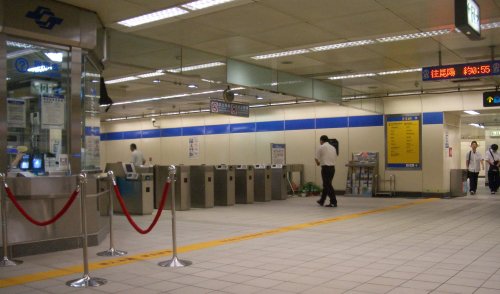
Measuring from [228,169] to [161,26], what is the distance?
5.25 m

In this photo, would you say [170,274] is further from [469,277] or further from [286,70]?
[286,70]

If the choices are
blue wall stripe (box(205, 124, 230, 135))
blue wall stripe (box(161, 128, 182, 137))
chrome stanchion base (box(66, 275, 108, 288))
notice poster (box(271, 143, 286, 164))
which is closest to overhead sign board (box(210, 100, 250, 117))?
notice poster (box(271, 143, 286, 164))

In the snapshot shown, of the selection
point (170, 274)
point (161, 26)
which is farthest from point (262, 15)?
point (170, 274)

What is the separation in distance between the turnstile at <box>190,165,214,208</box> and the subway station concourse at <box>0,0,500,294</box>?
0.04m

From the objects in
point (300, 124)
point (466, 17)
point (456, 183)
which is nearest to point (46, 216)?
point (466, 17)

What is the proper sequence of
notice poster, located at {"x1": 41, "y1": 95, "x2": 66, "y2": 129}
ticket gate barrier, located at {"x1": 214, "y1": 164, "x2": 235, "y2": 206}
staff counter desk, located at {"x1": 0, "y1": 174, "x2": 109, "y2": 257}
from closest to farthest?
staff counter desk, located at {"x1": 0, "y1": 174, "x2": 109, "y2": 257} < notice poster, located at {"x1": 41, "y1": 95, "x2": 66, "y2": 129} < ticket gate barrier, located at {"x1": 214, "y1": 164, "x2": 235, "y2": 206}

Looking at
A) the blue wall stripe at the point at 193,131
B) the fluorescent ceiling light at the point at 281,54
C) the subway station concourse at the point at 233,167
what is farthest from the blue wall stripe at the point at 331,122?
the fluorescent ceiling light at the point at 281,54

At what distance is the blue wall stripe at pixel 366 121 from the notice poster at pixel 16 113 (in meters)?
11.5

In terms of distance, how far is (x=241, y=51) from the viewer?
933 cm

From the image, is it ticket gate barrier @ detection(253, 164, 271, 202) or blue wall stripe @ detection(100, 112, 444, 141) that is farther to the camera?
blue wall stripe @ detection(100, 112, 444, 141)

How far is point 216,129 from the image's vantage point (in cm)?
1905

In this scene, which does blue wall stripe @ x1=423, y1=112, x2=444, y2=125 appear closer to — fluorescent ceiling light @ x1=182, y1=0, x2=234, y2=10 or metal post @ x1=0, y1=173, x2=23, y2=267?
fluorescent ceiling light @ x1=182, y1=0, x2=234, y2=10

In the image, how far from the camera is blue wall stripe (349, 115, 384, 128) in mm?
15266

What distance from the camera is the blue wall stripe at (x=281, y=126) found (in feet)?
50.1
